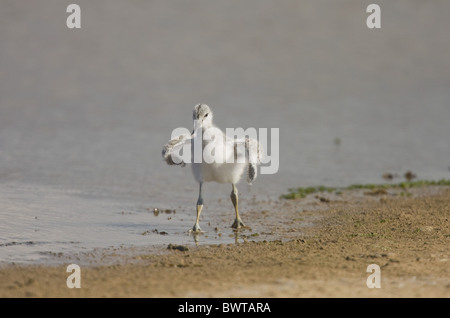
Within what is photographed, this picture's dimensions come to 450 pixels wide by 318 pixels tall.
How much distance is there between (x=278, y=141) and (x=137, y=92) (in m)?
5.45

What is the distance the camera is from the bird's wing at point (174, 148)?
10.9 m

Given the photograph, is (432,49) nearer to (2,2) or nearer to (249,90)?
(249,90)

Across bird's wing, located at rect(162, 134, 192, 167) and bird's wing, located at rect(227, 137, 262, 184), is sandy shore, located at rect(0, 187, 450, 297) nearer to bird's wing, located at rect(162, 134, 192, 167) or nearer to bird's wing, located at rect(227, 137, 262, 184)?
bird's wing, located at rect(227, 137, 262, 184)

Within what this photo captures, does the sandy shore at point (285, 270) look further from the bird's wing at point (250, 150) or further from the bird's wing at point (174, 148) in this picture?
the bird's wing at point (174, 148)

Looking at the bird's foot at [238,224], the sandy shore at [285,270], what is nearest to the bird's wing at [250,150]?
the bird's foot at [238,224]

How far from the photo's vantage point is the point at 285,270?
7938 mm

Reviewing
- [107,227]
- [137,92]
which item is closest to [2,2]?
[137,92]

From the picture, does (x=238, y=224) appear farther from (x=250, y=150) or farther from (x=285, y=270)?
(x=285, y=270)

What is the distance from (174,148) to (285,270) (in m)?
3.55

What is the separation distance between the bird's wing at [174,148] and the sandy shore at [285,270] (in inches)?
75.2

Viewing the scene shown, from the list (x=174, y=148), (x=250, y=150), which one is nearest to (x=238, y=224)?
(x=250, y=150)

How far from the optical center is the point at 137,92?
22188 millimetres

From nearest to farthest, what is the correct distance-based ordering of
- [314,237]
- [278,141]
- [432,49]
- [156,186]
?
[314,237] → [156,186] → [278,141] → [432,49]
